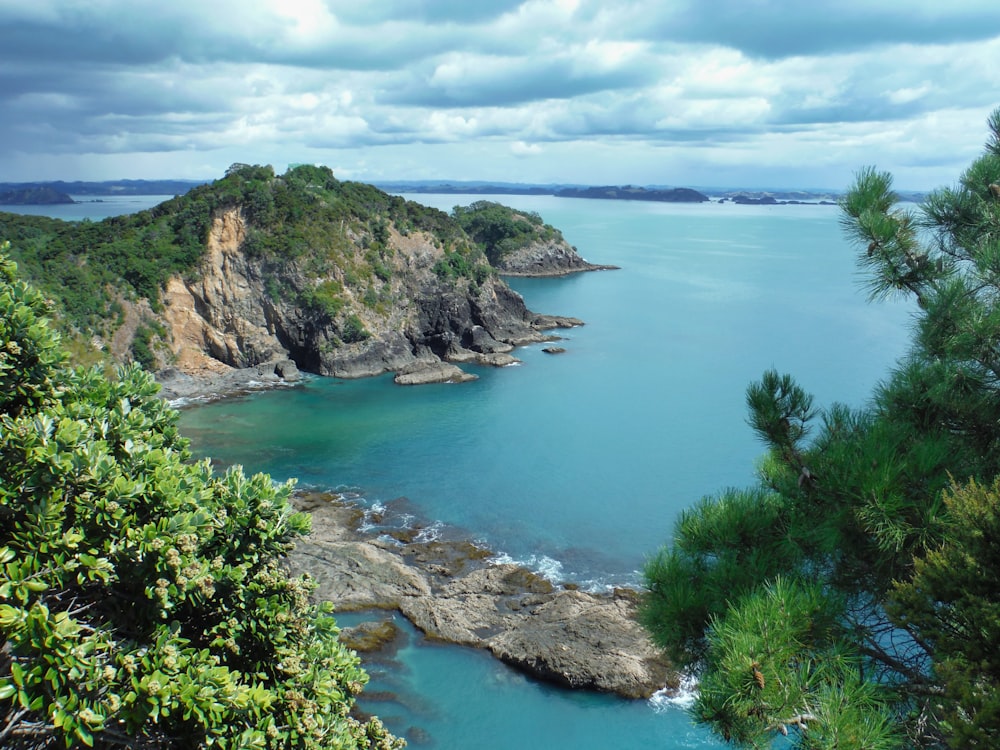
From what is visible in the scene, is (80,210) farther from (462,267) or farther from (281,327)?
(462,267)

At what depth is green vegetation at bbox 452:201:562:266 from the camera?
90.4 metres

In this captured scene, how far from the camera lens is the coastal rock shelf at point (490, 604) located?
17734 mm

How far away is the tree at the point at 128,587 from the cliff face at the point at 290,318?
39076 millimetres

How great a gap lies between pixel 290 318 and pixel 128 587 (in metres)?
42.0

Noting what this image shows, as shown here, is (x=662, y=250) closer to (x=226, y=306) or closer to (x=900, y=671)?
(x=226, y=306)

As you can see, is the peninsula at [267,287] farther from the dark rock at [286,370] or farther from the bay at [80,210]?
the bay at [80,210]

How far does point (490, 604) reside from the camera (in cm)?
2070

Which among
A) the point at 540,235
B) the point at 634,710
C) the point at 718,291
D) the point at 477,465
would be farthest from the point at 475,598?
the point at 540,235

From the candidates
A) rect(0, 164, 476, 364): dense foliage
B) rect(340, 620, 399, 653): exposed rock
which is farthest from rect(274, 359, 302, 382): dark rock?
rect(340, 620, 399, 653): exposed rock

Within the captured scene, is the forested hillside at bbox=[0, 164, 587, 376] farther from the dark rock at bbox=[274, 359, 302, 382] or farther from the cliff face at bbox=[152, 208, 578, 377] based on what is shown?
the dark rock at bbox=[274, 359, 302, 382]

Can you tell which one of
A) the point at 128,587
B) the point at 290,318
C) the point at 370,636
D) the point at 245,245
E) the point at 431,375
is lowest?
the point at 370,636

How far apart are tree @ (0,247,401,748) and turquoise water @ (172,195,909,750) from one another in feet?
26.3

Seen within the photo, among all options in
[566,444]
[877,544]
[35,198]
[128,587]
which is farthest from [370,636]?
[35,198]

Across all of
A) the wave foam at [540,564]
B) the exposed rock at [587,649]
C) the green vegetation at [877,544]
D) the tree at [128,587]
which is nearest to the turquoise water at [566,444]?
the wave foam at [540,564]
